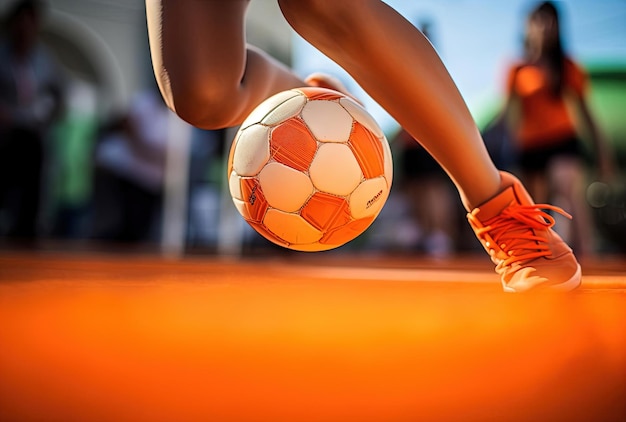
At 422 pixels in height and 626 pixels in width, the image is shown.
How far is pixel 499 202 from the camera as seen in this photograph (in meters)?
1.51

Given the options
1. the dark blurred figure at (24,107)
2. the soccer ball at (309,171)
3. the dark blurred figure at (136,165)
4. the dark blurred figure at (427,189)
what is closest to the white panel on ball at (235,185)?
the soccer ball at (309,171)

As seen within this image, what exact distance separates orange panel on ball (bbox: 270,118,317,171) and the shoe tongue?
46 cm

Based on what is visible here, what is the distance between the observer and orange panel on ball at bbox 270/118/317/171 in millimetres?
1459

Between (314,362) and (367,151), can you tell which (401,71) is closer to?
(367,151)

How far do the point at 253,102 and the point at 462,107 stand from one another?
61cm

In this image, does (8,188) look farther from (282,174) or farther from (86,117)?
(86,117)

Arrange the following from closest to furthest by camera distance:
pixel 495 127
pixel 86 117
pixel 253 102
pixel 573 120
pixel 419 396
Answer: pixel 419 396 < pixel 253 102 < pixel 573 120 < pixel 495 127 < pixel 86 117

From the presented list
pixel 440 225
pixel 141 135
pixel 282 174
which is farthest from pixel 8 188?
pixel 282 174

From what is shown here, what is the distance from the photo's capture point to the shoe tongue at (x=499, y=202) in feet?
4.96

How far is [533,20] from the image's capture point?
4.35m

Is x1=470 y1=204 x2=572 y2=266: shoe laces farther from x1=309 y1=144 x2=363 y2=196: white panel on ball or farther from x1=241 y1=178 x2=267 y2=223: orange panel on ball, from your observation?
x1=241 y1=178 x2=267 y2=223: orange panel on ball

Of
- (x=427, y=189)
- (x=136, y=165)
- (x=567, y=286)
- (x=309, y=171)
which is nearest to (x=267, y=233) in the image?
(x=309, y=171)

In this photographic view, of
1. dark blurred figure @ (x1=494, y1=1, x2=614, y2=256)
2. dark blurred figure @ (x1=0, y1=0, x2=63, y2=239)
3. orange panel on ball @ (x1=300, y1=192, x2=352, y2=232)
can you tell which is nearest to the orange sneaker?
orange panel on ball @ (x1=300, y1=192, x2=352, y2=232)

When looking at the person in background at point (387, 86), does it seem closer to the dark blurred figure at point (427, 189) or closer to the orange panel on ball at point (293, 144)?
the orange panel on ball at point (293, 144)
